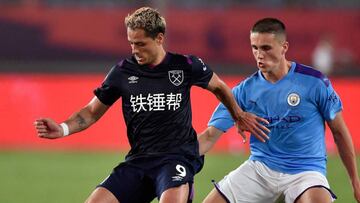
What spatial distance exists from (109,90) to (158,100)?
47 cm

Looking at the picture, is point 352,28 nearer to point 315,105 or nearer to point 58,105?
point 58,105

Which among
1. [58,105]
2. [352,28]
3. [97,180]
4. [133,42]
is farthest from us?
[352,28]

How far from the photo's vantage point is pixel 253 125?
7996mm

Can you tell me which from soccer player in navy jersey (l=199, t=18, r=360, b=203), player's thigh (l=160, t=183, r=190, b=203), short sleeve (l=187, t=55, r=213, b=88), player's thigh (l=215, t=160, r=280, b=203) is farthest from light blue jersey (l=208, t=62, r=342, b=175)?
player's thigh (l=160, t=183, r=190, b=203)

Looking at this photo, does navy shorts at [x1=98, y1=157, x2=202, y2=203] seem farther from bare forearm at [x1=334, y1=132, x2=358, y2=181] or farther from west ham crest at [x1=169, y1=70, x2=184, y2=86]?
bare forearm at [x1=334, y1=132, x2=358, y2=181]

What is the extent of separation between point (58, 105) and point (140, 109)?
1029 cm

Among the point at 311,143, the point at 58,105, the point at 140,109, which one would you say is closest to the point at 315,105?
the point at 311,143

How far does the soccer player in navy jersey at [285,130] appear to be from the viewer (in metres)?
7.96

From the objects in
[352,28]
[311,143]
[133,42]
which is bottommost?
[352,28]

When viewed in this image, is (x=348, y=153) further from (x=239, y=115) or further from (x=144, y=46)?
(x=144, y=46)

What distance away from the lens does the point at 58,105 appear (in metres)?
17.9

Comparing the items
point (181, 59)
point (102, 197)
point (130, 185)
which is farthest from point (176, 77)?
point (102, 197)

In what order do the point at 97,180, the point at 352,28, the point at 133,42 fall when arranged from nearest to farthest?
the point at 133,42 < the point at 97,180 < the point at 352,28

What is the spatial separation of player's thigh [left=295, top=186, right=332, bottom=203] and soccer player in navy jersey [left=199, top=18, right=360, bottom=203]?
0.43 feet
